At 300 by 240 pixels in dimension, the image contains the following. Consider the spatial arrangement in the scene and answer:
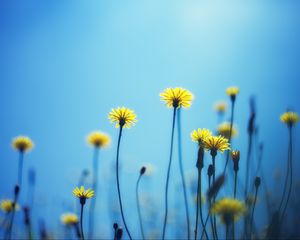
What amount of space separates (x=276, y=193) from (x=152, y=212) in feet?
7.41

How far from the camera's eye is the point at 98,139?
5.89 m

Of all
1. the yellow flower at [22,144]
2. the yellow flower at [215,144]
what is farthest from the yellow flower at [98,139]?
the yellow flower at [215,144]

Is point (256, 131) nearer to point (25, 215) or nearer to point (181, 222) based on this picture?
point (181, 222)

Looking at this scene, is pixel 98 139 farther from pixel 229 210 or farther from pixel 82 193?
pixel 229 210

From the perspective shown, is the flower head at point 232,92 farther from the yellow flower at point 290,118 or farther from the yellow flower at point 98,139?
the yellow flower at point 98,139

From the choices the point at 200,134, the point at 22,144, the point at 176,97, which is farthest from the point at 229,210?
the point at 22,144

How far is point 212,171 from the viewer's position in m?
3.25

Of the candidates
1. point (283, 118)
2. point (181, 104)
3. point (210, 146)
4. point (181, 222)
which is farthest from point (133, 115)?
point (181, 222)

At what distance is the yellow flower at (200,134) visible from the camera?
12.0ft

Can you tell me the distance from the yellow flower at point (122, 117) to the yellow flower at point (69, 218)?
5.22 ft

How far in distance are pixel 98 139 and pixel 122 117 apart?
2014mm

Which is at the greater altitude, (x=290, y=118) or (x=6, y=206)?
(x=290, y=118)

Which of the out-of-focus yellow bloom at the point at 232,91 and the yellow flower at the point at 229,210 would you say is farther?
the out-of-focus yellow bloom at the point at 232,91

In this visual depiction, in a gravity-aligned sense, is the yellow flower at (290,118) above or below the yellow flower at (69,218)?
above
